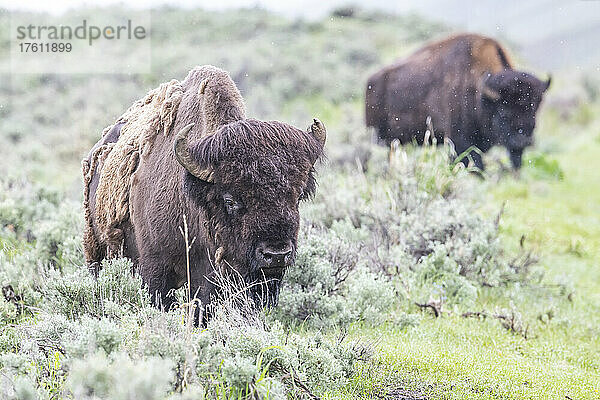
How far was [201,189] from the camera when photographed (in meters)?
4.55

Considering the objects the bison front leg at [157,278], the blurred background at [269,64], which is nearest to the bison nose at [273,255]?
the bison front leg at [157,278]

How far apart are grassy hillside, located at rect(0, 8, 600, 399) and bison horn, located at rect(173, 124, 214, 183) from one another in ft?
2.89

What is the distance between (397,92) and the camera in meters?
14.1

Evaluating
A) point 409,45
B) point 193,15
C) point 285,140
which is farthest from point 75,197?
point 193,15

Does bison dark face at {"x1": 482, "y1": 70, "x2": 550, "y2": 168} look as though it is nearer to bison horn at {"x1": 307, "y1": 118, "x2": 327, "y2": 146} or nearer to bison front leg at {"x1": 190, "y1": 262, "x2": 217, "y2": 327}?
bison horn at {"x1": 307, "y1": 118, "x2": 327, "y2": 146}

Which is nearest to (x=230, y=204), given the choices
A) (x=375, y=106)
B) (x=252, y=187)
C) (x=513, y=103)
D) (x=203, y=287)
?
(x=252, y=187)

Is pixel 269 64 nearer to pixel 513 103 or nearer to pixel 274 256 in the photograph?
pixel 513 103

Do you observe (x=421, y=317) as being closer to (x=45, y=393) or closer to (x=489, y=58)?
(x=45, y=393)

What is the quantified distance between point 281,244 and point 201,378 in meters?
0.97

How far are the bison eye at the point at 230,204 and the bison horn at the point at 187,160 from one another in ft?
0.54

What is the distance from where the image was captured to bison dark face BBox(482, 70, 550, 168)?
12039mm

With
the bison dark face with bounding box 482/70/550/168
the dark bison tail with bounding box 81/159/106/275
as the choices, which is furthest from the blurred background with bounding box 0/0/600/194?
the dark bison tail with bounding box 81/159/106/275

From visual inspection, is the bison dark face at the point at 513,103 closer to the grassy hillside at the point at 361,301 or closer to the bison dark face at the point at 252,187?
the grassy hillside at the point at 361,301

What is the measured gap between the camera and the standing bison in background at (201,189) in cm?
432
